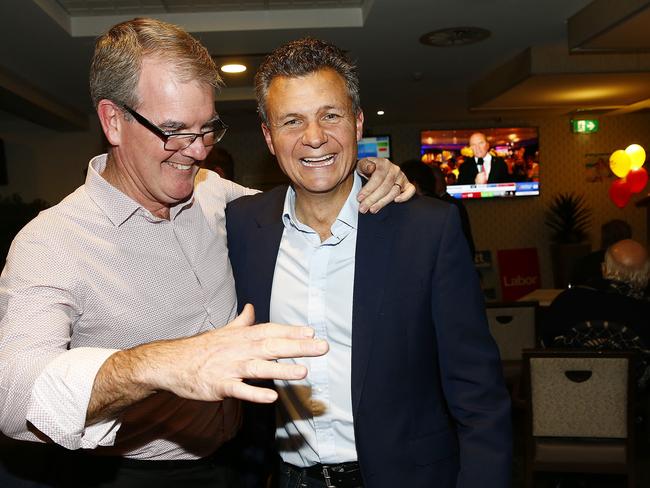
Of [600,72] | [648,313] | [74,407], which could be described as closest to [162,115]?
[74,407]

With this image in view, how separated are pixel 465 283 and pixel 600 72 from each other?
5.56 m

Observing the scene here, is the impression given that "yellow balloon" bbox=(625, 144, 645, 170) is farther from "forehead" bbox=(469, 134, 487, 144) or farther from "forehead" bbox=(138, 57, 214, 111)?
"forehead" bbox=(138, 57, 214, 111)

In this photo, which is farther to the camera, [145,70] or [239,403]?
[239,403]

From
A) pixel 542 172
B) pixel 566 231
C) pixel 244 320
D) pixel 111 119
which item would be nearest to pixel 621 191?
pixel 566 231

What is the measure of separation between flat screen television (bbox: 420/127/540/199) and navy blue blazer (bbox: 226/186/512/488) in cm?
894

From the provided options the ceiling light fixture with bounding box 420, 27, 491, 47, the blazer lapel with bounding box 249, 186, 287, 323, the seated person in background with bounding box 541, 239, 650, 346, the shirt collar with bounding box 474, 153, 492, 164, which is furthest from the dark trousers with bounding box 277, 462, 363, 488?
the shirt collar with bounding box 474, 153, 492, 164

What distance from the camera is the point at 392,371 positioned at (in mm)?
1535

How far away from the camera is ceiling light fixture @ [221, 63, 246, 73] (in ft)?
19.9

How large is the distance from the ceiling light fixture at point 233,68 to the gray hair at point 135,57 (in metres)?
4.63

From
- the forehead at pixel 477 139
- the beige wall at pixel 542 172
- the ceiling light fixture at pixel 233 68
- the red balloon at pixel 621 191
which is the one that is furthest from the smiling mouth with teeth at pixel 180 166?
the forehead at pixel 477 139

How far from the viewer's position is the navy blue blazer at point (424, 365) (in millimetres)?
1515

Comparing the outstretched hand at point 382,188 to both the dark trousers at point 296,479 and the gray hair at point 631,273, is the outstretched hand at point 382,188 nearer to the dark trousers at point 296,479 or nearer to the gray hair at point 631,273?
the dark trousers at point 296,479

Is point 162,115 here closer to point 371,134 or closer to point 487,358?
point 487,358

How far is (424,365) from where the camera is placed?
1.58 metres
